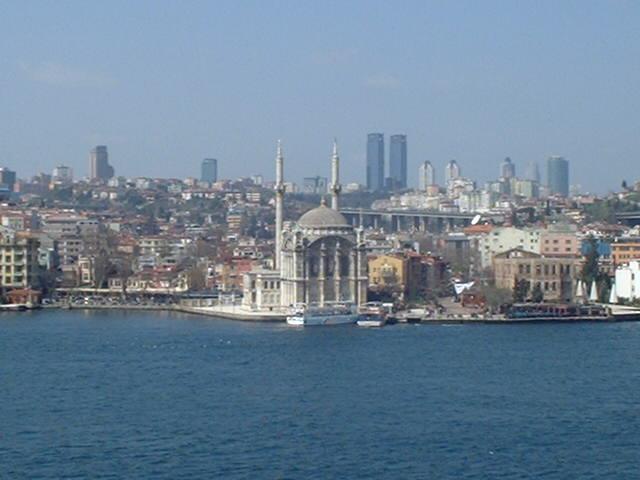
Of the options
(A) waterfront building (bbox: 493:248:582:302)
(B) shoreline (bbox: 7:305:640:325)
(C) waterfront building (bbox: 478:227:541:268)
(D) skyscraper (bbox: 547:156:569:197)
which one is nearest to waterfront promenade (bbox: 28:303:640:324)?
(B) shoreline (bbox: 7:305:640:325)

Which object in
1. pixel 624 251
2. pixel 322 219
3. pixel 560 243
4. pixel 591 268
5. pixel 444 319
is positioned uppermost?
pixel 322 219

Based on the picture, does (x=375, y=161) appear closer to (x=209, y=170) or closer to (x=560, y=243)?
(x=209, y=170)

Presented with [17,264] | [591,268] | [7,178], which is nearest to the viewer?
[591,268]

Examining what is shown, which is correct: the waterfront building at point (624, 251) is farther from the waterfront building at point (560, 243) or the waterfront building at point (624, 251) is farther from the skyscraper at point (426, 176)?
the skyscraper at point (426, 176)

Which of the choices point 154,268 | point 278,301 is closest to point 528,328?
point 278,301

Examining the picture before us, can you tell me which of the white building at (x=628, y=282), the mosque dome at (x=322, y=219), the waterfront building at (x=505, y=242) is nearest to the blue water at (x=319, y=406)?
the mosque dome at (x=322, y=219)

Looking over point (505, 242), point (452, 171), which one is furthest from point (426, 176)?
point (505, 242)

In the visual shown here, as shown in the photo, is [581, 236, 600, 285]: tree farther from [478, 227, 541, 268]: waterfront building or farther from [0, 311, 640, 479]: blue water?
[0, 311, 640, 479]: blue water
